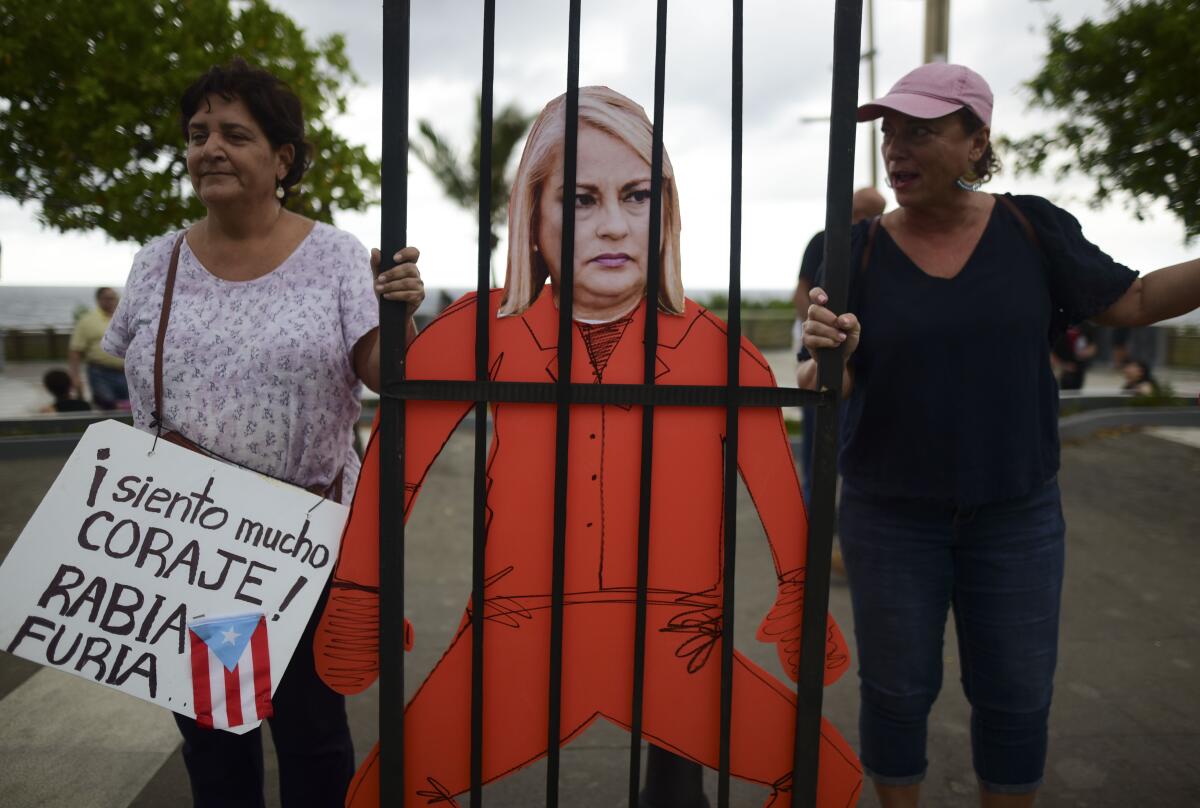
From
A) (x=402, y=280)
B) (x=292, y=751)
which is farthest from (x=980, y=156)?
(x=292, y=751)

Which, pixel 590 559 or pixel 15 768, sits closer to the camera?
pixel 590 559

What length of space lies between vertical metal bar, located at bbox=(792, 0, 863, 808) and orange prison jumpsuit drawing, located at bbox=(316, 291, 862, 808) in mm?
28

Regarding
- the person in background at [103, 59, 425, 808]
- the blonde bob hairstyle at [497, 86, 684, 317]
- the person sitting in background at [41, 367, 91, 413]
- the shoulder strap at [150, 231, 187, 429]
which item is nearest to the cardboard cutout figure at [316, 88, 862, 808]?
the blonde bob hairstyle at [497, 86, 684, 317]

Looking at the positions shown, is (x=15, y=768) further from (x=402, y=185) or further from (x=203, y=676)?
(x=402, y=185)

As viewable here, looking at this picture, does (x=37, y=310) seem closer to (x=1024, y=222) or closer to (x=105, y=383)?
(x=105, y=383)

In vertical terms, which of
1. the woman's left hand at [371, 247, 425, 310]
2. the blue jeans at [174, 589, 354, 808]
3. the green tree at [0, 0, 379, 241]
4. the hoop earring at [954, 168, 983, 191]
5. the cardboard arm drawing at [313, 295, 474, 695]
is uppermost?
the green tree at [0, 0, 379, 241]

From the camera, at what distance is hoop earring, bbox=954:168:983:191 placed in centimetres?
171

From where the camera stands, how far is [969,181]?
5.69 ft

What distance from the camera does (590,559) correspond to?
4.87 ft

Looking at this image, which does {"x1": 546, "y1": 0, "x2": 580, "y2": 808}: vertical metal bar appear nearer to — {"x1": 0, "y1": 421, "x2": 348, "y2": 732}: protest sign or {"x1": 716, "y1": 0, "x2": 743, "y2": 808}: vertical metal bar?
{"x1": 716, "y1": 0, "x2": 743, "y2": 808}: vertical metal bar

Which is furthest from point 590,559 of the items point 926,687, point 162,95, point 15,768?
point 162,95

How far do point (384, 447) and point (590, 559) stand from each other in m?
0.39

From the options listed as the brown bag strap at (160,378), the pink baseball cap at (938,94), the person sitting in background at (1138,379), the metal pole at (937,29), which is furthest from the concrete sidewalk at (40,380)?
the brown bag strap at (160,378)

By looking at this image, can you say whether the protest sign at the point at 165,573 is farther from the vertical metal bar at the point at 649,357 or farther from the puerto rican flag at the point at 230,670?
the vertical metal bar at the point at 649,357
